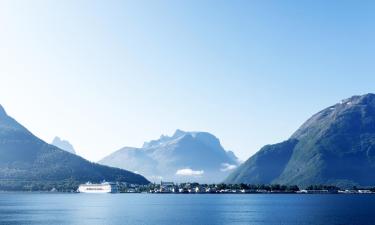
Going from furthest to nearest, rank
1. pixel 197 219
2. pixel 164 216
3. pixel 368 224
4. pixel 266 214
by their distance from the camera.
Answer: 1. pixel 266 214
2. pixel 164 216
3. pixel 197 219
4. pixel 368 224

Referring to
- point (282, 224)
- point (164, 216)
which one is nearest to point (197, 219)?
point (164, 216)

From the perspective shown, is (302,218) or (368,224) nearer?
(368,224)

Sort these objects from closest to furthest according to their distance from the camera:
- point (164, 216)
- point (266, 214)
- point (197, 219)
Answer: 1. point (197, 219)
2. point (164, 216)
3. point (266, 214)

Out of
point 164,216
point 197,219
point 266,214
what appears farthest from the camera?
point 266,214

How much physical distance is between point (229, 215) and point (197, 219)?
20188mm

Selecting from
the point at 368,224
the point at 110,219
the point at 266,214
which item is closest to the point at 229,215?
the point at 266,214

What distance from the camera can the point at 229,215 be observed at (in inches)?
6811

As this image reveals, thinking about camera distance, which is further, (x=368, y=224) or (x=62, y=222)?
(x=62, y=222)

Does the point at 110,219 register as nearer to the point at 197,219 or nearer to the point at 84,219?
the point at 84,219

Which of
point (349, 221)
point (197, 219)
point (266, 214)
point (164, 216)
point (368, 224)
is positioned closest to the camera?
point (368, 224)

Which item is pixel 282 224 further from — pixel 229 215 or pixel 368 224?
pixel 229 215

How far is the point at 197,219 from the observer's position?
155625mm

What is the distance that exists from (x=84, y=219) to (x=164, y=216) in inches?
922

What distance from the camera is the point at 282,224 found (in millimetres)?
142750
